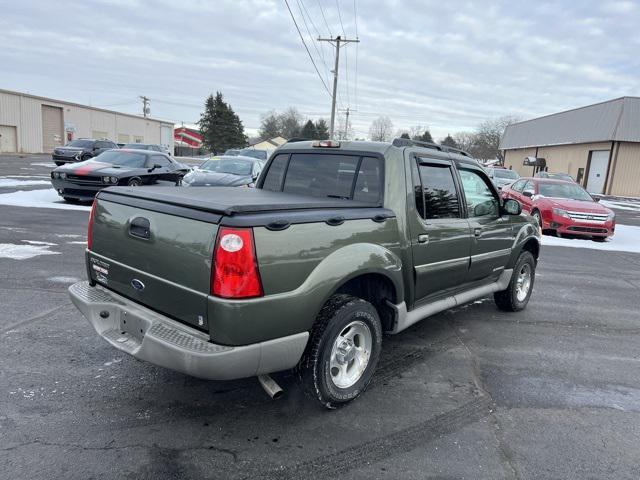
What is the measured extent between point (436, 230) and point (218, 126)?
69.8 metres

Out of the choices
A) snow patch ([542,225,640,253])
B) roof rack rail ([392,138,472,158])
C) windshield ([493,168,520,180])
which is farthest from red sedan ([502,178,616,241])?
windshield ([493,168,520,180])

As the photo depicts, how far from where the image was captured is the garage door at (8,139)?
40938 millimetres

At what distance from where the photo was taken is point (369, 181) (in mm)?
3857

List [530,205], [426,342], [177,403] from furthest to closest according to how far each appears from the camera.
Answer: [530,205] → [426,342] → [177,403]

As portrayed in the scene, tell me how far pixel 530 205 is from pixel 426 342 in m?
10.1

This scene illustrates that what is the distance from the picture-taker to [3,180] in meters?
17.7

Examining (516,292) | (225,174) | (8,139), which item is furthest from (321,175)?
(8,139)

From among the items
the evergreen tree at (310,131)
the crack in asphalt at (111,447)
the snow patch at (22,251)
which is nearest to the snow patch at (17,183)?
the snow patch at (22,251)

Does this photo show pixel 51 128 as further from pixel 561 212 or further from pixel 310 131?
pixel 310 131

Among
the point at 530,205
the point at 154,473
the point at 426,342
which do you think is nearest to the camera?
the point at 154,473

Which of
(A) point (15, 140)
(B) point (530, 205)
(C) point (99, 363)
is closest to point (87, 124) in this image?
(A) point (15, 140)

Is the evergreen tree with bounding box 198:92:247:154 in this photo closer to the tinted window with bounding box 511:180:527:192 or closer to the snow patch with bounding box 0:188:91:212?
the snow patch with bounding box 0:188:91:212

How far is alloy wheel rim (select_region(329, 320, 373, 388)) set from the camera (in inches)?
130

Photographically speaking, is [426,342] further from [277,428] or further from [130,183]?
[130,183]
